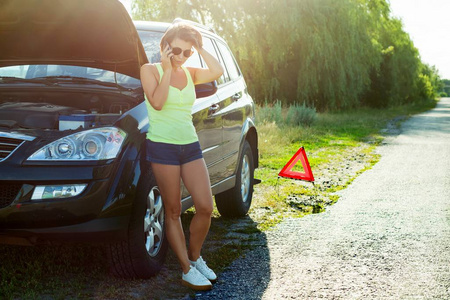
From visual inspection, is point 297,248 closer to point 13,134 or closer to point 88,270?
point 88,270

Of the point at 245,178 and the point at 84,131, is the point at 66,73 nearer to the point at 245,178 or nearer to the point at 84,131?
the point at 84,131

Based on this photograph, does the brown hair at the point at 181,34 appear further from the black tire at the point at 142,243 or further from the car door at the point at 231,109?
the car door at the point at 231,109

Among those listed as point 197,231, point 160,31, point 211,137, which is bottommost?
point 197,231

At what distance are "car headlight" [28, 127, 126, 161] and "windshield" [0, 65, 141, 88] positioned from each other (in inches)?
31.6

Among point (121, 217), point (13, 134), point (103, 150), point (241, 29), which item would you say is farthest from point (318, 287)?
point (241, 29)

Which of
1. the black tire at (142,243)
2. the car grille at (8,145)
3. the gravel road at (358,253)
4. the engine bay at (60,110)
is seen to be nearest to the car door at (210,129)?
the black tire at (142,243)

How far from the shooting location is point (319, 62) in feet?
84.7

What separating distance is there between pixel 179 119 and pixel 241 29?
69.6ft

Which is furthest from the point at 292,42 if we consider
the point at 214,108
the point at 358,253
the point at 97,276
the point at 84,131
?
the point at 84,131

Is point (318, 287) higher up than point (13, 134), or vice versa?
point (13, 134)

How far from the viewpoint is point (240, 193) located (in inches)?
261

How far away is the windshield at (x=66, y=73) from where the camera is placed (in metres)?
4.75

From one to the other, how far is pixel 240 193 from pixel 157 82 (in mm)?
2886

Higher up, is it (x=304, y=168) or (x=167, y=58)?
(x=167, y=58)
